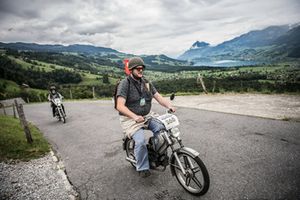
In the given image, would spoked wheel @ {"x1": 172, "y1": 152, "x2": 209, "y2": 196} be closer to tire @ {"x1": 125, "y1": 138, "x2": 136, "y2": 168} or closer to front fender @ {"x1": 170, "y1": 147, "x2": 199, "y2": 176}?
front fender @ {"x1": 170, "y1": 147, "x2": 199, "y2": 176}

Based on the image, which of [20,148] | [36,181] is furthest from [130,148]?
[20,148]

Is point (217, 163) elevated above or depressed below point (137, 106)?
below

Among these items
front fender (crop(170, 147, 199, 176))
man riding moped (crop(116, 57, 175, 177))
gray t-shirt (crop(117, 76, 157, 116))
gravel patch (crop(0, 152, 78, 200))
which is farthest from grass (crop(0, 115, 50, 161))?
front fender (crop(170, 147, 199, 176))

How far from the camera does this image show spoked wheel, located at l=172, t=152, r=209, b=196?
3031 millimetres

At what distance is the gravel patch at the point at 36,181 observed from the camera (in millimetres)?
3740

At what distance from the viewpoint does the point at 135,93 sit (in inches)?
147

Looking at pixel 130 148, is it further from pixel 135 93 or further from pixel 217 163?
pixel 217 163

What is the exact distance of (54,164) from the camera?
521 cm

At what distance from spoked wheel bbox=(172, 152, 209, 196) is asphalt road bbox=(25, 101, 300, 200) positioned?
12 cm

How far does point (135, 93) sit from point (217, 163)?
2.42 metres

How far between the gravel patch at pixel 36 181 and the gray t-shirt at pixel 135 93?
6.71 feet

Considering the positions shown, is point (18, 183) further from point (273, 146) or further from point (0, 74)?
point (0, 74)

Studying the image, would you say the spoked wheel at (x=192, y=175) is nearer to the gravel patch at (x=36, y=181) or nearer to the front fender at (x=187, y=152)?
the front fender at (x=187, y=152)

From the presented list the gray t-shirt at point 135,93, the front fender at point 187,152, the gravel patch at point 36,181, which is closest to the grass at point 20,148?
the gravel patch at point 36,181
